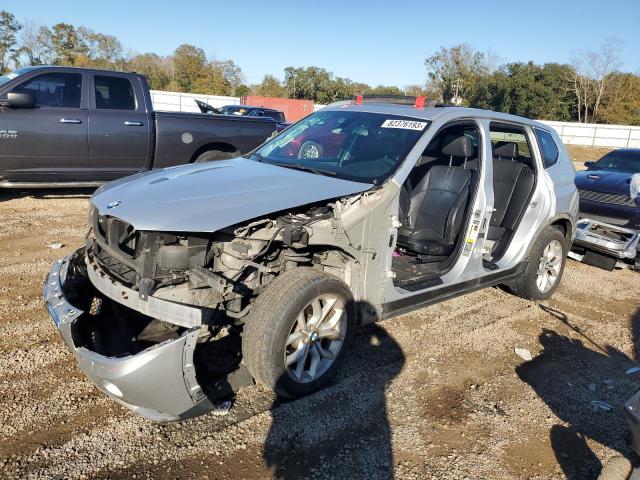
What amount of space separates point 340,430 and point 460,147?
2.66 metres

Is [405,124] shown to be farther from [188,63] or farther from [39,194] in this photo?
[188,63]

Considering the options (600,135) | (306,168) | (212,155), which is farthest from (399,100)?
(600,135)

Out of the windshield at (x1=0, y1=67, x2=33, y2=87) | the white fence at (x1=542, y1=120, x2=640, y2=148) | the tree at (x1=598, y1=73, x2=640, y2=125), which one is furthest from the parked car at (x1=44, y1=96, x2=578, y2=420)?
the tree at (x1=598, y1=73, x2=640, y2=125)

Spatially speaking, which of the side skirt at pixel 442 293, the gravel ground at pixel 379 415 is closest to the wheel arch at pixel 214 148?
the gravel ground at pixel 379 415

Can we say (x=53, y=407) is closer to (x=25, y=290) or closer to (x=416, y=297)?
(x=25, y=290)

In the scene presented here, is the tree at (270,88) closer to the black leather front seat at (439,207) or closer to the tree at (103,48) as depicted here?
the tree at (103,48)

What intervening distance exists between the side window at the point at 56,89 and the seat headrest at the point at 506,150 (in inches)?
230

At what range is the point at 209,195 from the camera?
119 inches

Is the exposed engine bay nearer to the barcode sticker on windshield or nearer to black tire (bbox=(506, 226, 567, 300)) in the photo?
the barcode sticker on windshield

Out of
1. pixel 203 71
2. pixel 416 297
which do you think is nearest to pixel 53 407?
pixel 416 297

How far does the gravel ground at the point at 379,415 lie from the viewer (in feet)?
8.68

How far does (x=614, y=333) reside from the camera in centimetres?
477

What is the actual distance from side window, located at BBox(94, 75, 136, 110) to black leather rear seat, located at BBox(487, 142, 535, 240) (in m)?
5.57

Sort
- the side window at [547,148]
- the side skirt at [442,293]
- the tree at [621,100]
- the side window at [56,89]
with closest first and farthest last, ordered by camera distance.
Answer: the side skirt at [442,293] < the side window at [547,148] < the side window at [56,89] < the tree at [621,100]
